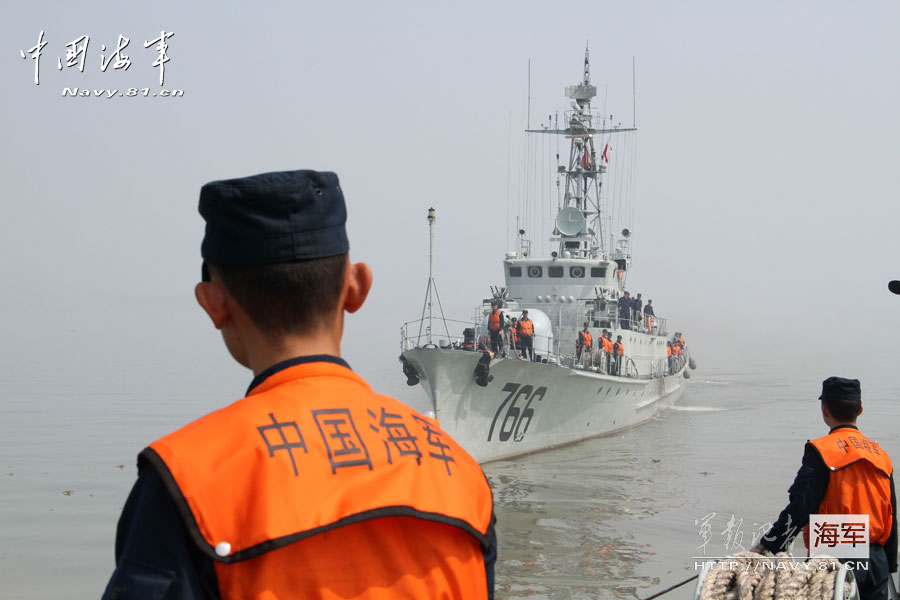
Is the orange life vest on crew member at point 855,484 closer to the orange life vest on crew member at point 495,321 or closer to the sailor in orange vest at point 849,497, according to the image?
the sailor in orange vest at point 849,497

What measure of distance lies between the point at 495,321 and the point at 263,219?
18709 mm

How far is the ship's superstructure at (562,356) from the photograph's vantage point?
734 inches

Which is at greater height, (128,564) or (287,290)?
(287,290)

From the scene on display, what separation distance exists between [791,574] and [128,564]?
12.0 ft

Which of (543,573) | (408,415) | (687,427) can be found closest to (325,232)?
(408,415)

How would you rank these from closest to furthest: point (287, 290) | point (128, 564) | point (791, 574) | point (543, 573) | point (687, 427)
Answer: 1. point (128, 564)
2. point (287, 290)
3. point (791, 574)
4. point (543, 573)
5. point (687, 427)

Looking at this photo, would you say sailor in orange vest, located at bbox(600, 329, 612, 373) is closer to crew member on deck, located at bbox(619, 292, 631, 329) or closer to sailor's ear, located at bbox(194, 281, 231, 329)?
crew member on deck, located at bbox(619, 292, 631, 329)

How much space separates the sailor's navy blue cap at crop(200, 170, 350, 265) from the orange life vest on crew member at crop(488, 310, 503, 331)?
1847 centimetres

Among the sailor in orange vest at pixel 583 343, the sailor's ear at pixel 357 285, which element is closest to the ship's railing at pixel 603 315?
the sailor in orange vest at pixel 583 343

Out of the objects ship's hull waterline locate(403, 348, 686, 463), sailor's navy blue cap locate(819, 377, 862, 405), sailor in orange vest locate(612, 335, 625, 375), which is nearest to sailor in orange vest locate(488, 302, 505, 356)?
ship's hull waterline locate(403, 348, 686, 463)

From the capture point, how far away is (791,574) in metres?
4.16

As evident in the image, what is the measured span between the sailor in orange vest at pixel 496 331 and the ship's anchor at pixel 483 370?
953 mm

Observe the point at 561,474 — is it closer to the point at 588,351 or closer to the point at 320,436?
the point at 588,351

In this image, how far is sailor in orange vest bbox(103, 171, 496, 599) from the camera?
1.28 meters
